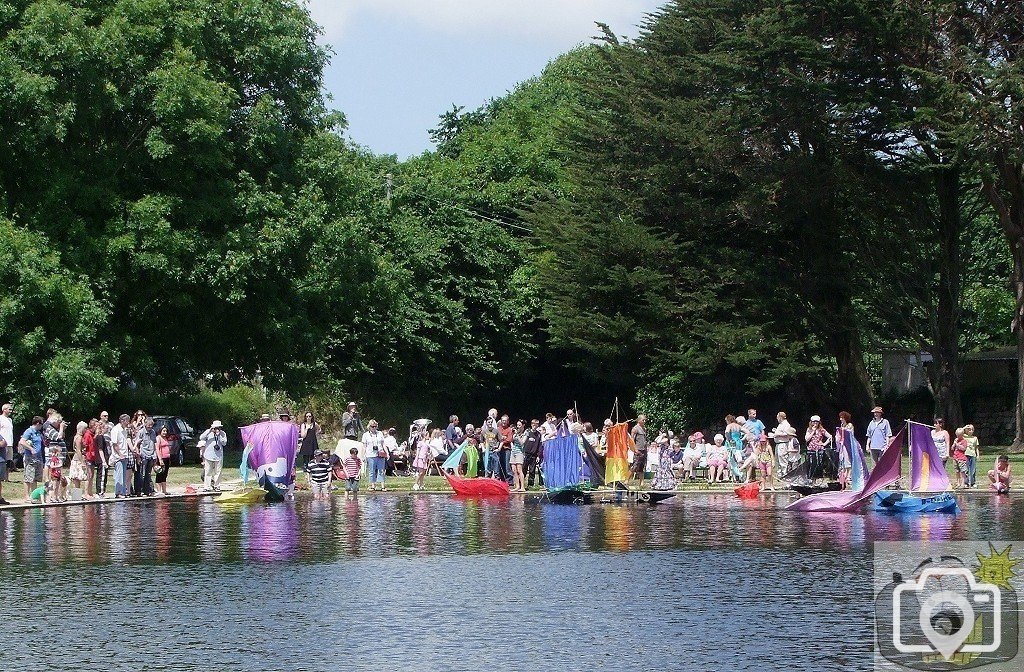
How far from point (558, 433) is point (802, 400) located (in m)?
21.5

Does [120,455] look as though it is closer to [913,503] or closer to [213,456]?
[213,456]

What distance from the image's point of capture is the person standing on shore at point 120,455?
31.6m

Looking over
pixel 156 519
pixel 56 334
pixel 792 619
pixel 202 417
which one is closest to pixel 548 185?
pixel 202 417

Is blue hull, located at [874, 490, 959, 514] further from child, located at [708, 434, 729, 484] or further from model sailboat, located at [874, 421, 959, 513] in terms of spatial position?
child, located at [708, 434, 729, 484]

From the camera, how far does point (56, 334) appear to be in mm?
40688

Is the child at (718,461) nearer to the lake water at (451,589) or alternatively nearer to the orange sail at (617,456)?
the orange sail at (617,456)

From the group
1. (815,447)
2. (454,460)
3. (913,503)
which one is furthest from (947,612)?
(815,447)

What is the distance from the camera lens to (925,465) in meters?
28.6

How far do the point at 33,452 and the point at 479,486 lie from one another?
1002 cm

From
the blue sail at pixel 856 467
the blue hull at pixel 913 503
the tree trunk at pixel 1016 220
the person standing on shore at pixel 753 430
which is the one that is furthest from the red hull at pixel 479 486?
the tree trunk at pixel 1016 220

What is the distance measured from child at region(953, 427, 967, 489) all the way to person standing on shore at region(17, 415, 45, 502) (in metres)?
20.7

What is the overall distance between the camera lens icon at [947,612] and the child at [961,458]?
1863 cm

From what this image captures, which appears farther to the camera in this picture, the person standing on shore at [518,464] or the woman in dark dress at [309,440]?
the woman in dark dress at [309,440]

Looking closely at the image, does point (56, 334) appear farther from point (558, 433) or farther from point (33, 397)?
point (558, 433)
